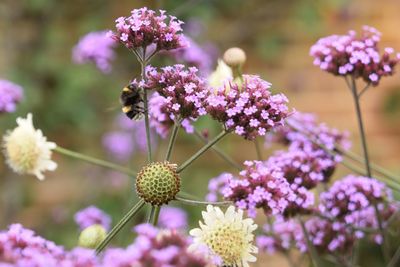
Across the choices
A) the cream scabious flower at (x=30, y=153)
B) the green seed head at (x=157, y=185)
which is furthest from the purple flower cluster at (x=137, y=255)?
the cream scabious flower at (x=30, y=153)

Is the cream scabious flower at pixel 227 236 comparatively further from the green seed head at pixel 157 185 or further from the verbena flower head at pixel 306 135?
the verbena flower head at pixel 306 135

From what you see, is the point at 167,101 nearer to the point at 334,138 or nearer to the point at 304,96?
the point at 334,138

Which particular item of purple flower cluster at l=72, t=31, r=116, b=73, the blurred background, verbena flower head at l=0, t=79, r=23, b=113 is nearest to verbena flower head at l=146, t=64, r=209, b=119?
verbena flower head at l=0, t=79, r=23, b=113

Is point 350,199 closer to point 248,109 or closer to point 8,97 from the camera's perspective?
point 248,109

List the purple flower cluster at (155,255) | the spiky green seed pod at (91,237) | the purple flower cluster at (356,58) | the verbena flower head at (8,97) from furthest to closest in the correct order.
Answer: the verbena flower head at (8,97)
the purple flower cluster at (356,58)
the spiky green seed pod at (91,237)
the purple flower cluster at (155,255)

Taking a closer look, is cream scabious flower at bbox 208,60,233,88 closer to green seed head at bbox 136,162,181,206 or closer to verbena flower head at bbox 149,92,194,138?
verbena flower head at bbox 149,92,194,138

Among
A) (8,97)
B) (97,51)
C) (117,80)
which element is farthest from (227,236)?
(117,80)
